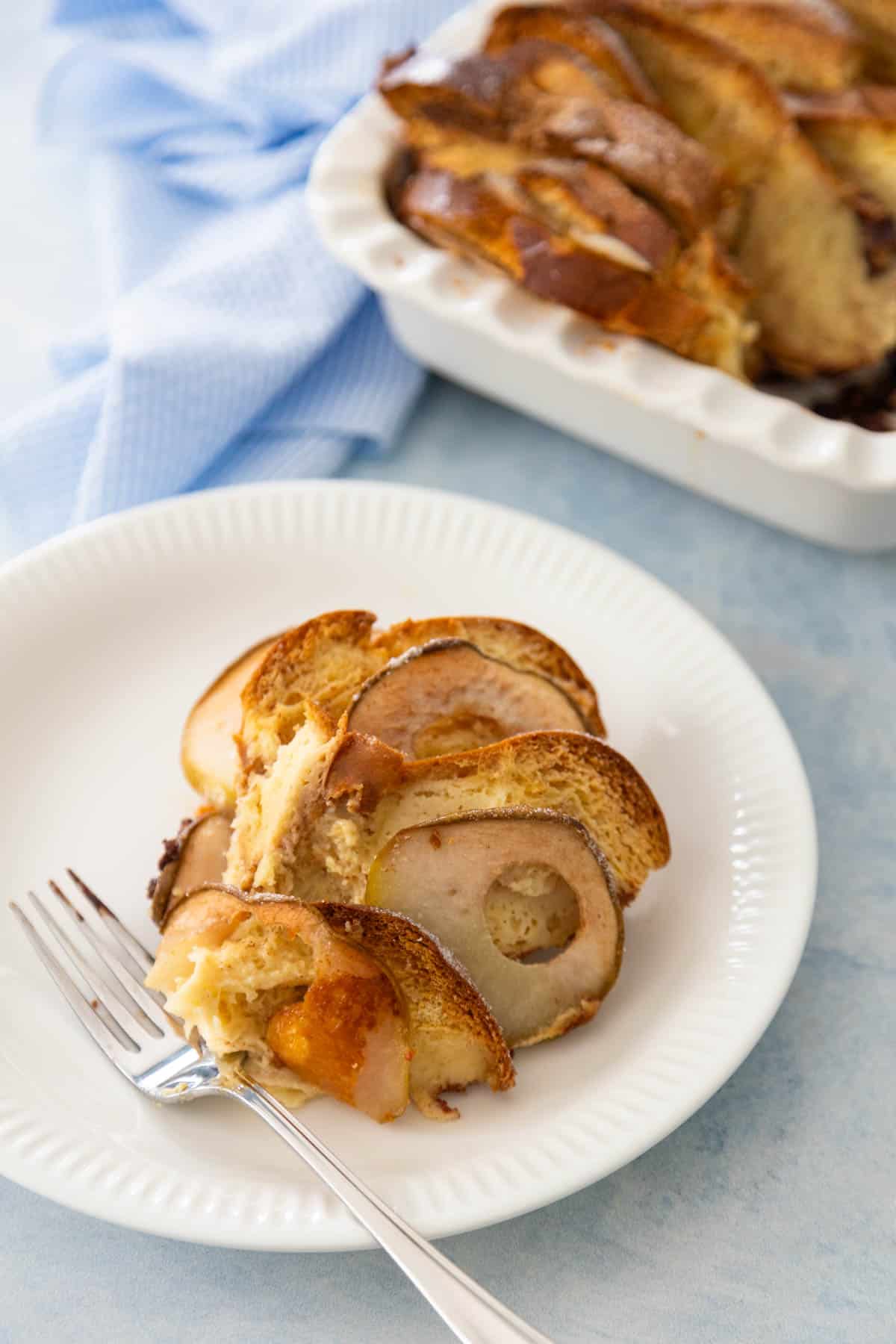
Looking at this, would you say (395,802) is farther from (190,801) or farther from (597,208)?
(597,208)

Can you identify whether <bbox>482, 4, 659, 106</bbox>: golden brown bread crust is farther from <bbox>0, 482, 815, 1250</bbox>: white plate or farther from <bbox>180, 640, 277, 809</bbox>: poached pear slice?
<bbox>180, 640, 277, 809</bbox>: poached pear slice

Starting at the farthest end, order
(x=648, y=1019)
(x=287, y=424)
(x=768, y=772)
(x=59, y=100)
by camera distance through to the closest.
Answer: (x=59, y=100) < (x=287, y=424) < (x=768, y=772) < (x=648, y=1019)

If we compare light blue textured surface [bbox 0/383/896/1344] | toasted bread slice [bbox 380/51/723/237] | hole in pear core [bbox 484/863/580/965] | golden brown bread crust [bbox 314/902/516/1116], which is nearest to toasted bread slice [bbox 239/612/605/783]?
hole in pear core [bbox 484/863/580/965]

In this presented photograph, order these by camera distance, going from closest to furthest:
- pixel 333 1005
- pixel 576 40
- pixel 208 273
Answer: pixel 333 1005 < pixel 576 40 < pixel 208 273

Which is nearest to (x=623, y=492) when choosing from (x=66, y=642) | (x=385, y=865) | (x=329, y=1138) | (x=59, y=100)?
(x=66, y=642)

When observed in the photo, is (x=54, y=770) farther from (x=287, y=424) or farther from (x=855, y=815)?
(x=855, y=815)

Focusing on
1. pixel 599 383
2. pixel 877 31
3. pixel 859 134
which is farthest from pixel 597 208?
pixel 877 31

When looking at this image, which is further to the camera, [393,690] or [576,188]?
[576,188]

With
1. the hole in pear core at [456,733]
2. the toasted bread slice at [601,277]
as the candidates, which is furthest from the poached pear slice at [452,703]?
the toasted bread slice at [601,277]
